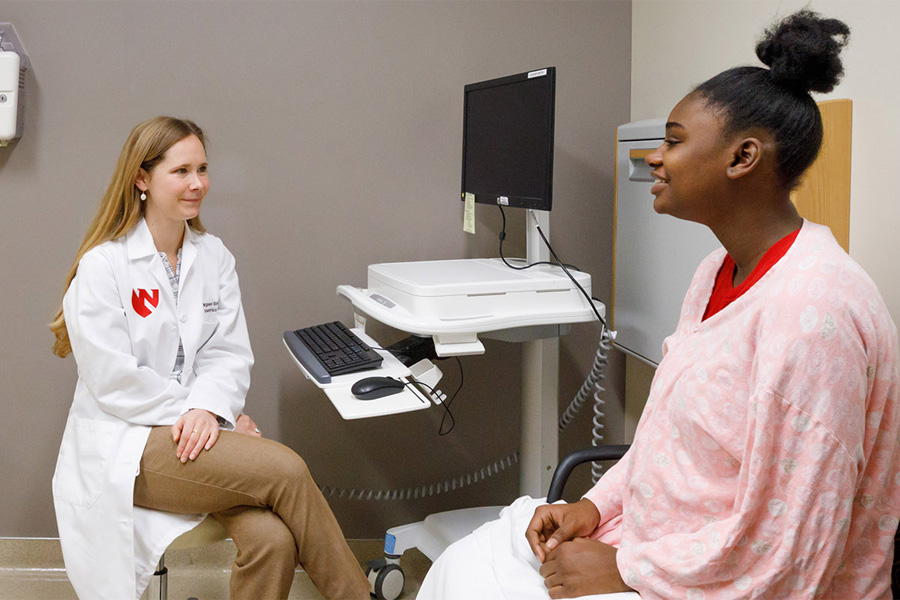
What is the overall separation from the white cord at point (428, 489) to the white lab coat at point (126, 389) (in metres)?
Answer: 0.68

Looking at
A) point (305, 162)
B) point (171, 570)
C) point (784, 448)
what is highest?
point (305, 162)

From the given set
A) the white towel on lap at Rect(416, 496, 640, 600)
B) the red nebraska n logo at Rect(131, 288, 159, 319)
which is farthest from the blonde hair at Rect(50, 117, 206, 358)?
the white towel on lap at Rect(416, 496, 640, 600)

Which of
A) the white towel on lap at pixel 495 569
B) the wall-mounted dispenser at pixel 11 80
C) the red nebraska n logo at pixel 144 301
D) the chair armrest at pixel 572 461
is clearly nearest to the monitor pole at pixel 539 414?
the chair armrest at pixel 572 461

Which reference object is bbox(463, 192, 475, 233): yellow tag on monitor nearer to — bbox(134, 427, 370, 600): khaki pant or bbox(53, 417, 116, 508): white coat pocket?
bbox(134, 427, 370, 600): khaki pant

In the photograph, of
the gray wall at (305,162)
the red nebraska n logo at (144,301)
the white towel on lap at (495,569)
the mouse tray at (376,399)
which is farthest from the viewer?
the gray wall at (305,162)

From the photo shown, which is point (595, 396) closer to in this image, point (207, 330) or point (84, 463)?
point (207, 330)

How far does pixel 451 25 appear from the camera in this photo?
7.58 ft

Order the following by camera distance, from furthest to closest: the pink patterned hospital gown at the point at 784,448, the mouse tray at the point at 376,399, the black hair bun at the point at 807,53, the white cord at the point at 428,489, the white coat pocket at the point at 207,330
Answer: the white cord at the point at 428,489 → the white coat pocket at the point at 207,330 → the mouse tray at the point at 376,399 → the black hair bun at the point at 807,53 → the pink patterned hospital gown at the point at 784,448

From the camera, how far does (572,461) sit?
1.37m

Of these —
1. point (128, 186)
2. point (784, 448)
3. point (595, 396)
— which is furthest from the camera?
point (595, 396)

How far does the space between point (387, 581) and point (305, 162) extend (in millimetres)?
1233

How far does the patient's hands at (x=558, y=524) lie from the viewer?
45.4 inches

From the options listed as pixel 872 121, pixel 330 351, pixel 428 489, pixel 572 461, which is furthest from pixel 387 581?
pixel 872 121

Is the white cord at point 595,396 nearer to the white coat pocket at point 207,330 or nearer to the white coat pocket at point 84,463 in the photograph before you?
the white coat pocket at point 207,330
